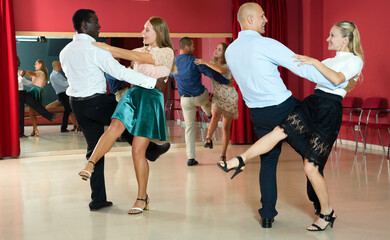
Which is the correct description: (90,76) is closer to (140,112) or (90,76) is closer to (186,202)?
(140,112)

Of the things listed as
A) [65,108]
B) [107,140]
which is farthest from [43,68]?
[107,140]

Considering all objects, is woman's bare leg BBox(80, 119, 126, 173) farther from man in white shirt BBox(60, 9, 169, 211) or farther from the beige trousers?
the beige trousers

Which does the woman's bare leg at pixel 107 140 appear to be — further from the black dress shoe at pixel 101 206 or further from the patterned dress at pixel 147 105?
the black dress shoe at pixel 101 206

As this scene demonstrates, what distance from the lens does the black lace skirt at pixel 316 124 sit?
3189 mm

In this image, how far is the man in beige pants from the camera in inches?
231

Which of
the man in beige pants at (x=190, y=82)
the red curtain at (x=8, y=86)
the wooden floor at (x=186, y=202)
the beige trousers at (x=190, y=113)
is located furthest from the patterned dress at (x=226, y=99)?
the red curtain at (x=8, y=86)

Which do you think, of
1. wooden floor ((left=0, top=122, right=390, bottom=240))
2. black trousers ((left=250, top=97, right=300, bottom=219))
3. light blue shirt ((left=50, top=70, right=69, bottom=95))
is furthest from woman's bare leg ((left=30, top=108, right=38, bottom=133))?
black trousers ((left=250, top=97, right=300, bottom=219))

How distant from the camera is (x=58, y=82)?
8984 millimetres

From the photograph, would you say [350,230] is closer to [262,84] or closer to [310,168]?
[310,168]

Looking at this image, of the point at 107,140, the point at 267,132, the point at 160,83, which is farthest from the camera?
the point at 160,83

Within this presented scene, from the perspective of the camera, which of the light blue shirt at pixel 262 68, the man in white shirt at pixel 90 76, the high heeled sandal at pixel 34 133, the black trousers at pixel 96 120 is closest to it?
the light blue shirt at pixel 262 68

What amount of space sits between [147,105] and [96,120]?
449mm

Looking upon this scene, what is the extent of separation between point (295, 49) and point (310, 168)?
5.77m

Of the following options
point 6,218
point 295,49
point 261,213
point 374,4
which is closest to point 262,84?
point 261,213
